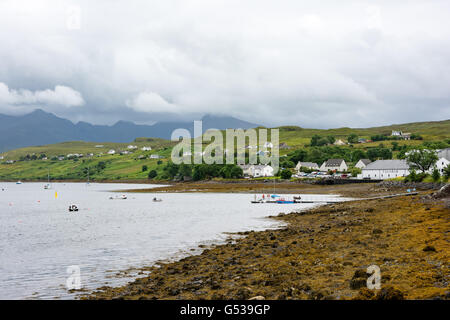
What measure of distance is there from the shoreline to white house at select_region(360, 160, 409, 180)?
121 m

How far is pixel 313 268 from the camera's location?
2300 centimetres

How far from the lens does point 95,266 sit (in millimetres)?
30703

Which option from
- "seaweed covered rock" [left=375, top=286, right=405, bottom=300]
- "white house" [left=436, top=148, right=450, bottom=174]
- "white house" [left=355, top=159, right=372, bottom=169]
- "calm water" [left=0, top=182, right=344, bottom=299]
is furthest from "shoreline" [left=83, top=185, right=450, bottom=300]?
"white house" [left=355, top=159, right=372, bottom=169]

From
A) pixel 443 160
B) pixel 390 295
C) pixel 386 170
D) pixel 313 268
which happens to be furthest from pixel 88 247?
pixel 386 170

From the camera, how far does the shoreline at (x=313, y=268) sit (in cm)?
1781

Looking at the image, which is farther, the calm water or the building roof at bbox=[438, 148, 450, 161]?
the building roof at bbox=[438, 148, 450, 161]

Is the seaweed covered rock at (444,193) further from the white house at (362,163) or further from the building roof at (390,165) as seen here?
the white house at (362,163)

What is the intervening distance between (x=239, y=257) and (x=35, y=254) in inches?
803

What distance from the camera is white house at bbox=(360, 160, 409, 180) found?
14975 centimetres

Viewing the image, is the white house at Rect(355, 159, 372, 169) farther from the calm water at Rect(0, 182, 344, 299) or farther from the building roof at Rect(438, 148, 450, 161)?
the calm water at Rect(0, 182, 344, 299)

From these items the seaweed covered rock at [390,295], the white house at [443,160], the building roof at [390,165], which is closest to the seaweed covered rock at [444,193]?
the seaweed covered rock at [390,295]

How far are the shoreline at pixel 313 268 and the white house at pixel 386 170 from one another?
121421 millimetres
